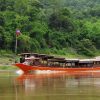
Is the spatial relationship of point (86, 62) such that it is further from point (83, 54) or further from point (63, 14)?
point (63, 14)

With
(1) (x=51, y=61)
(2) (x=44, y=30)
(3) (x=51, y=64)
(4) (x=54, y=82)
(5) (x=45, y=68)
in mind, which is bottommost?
(5) (x=45, y=68)

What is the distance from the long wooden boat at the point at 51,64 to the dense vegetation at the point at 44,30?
18.2 metres

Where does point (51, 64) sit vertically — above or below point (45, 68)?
above

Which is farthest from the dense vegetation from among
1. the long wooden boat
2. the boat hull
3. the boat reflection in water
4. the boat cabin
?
the boat reflection in water

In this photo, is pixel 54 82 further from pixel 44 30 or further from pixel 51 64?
pixel 44 30

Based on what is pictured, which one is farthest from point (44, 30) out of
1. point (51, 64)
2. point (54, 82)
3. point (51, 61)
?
point (54, 82)

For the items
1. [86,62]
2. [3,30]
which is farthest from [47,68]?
[3,30]

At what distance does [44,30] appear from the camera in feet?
296

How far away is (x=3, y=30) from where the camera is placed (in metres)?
81.9

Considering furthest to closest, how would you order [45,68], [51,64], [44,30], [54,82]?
[44,30] < [51,64] < [45,68] < [54,82]

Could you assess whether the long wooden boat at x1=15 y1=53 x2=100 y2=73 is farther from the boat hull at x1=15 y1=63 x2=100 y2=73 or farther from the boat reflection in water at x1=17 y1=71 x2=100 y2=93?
the boat reflection in water at x1=17 y1=71 x2=100 y2=93

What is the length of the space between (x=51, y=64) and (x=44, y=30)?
90.4ft

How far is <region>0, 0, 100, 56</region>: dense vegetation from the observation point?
273 ft

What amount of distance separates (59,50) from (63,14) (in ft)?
41.8
